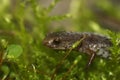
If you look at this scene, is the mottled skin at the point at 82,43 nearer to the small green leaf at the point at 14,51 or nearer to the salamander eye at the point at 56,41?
the salamander eye at the point at 56,41

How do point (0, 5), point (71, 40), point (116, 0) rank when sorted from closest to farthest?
point (71, 40) → point (0, 5) → point (116, 0)

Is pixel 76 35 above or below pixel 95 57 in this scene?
above

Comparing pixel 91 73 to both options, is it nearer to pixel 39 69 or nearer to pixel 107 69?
pixel 107 69

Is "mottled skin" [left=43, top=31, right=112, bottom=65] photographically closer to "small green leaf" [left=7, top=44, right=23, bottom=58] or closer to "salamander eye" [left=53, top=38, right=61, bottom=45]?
"salamander eye" [left=53, top=38, right=61, bottom=45]

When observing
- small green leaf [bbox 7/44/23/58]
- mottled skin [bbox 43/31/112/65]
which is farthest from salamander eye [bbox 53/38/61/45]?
small green leaf [bbox 7/44/23/58]

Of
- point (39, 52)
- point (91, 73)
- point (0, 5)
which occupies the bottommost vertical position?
point (91, 73)

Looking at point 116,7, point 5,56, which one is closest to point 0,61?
point 5,56

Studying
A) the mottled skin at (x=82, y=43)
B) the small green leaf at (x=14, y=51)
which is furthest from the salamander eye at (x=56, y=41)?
the small green leaf at (x=14, y=51)

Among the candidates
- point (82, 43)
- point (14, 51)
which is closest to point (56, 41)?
point (82, 43)

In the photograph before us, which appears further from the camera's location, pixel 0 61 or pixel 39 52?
pixel 39 52
